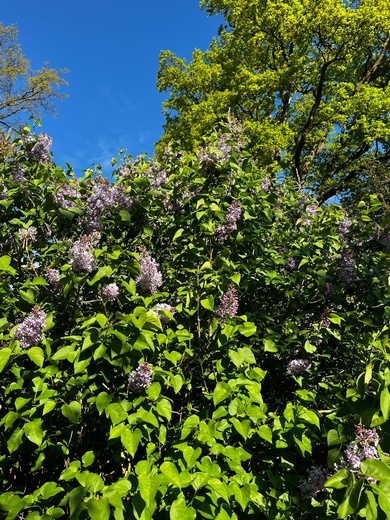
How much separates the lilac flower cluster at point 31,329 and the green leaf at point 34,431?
0.32 meters

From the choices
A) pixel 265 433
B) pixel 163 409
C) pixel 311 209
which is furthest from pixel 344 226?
pixel 163 409

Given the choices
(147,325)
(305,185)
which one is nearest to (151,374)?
(147,325)

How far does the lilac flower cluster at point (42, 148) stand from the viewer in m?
3.22

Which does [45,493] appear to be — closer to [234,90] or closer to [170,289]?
[170,289]

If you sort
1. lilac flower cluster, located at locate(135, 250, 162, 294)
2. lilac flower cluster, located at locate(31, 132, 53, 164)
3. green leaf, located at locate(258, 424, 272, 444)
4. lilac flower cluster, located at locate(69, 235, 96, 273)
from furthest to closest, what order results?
lilac flower cluster, located at locate(31, 132, 53, 164) → lilac flower cluster, located at locate(135, 250, 162, 294) → lilac flower cluster, located at locate(69, 235, 96, 273) → green leaf, located at locate(258, 424, 272, 444)

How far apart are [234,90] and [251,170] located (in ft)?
48.3

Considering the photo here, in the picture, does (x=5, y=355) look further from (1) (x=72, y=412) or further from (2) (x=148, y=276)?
(2) (x=148, y=276)

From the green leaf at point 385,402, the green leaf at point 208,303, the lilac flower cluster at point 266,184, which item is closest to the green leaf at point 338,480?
the green leaf at point 385,402

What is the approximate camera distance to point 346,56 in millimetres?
15625

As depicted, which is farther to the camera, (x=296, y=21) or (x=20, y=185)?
(x=296, y=21)

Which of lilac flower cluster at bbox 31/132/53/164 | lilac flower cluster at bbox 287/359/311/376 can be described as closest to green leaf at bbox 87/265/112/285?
lilac flower cluster at bbox 287/359/311/376

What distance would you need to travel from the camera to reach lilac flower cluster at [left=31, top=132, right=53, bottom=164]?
3221mm

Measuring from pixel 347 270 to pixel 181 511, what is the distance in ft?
5.45

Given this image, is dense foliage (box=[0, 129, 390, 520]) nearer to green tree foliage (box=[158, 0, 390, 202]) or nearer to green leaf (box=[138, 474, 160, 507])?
green leaf (box=[138, 474, 160, 507])
